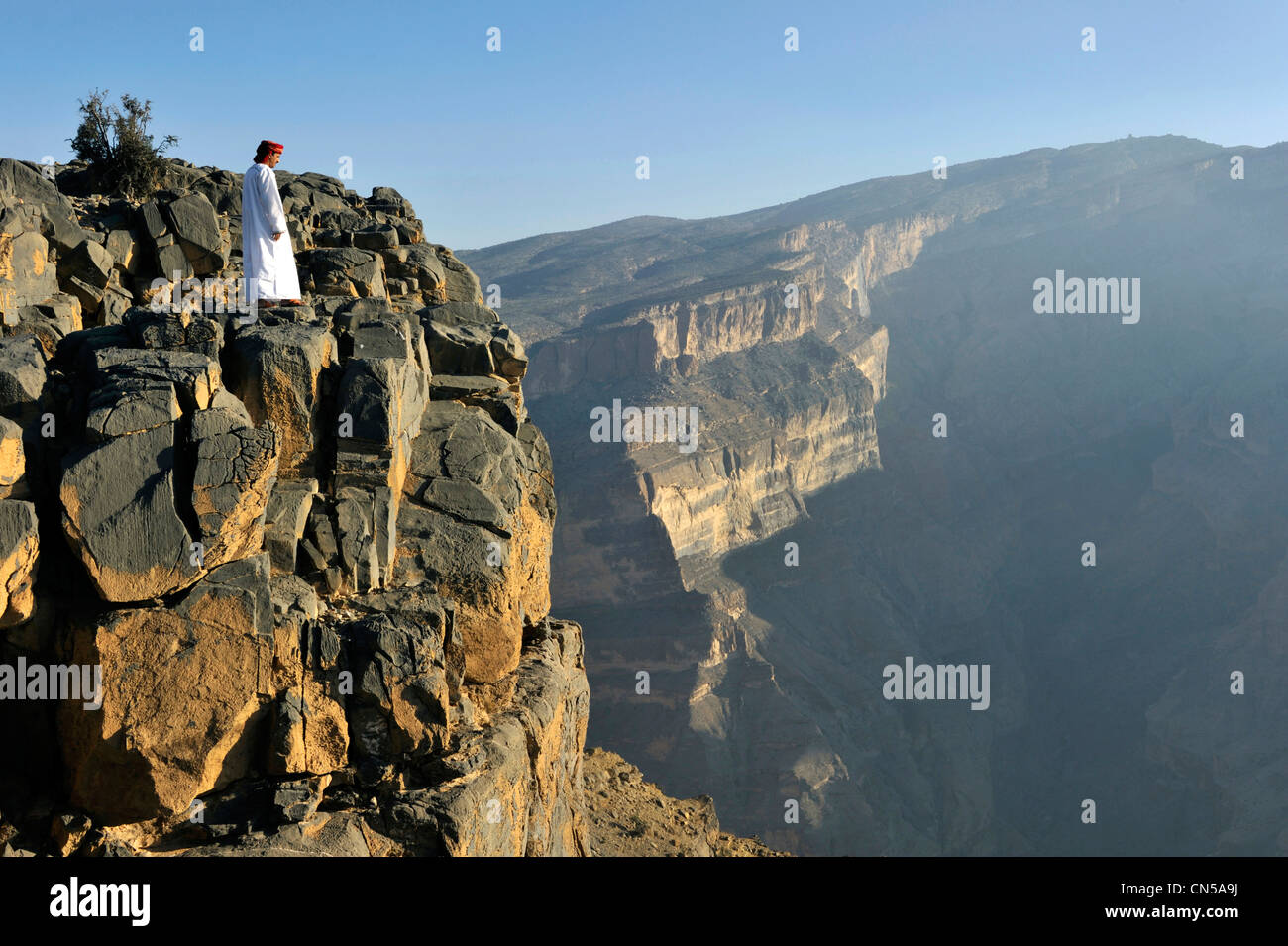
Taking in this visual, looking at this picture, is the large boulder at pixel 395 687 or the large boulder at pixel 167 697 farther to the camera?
the large boulder at pixel 395 687

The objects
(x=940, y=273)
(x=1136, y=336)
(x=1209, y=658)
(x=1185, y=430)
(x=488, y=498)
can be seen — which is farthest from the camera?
(x=940, y=273)

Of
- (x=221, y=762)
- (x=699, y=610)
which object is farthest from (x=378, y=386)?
(x=699, y=610)

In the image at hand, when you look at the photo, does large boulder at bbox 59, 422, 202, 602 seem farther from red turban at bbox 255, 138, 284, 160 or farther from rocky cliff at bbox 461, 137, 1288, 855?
rocky cliff at bbox 461, 137, 1288, 855

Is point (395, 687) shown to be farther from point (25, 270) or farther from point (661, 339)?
point (661, 339)

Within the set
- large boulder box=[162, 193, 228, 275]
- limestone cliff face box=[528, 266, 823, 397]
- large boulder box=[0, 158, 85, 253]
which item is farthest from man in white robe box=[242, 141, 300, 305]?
limestone cliff face box=[528, 266, 823, 397]

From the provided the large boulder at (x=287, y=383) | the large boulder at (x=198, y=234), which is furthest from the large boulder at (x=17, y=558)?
the large boulder at (x=198, y=234)

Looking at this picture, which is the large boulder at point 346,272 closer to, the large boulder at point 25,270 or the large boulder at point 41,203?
the large boulder at point 41,203

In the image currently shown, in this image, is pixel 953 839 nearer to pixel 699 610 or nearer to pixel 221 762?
pixel 699 610
